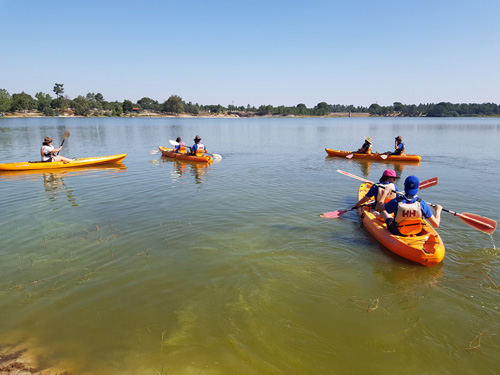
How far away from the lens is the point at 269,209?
985cm

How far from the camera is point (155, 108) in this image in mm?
163125

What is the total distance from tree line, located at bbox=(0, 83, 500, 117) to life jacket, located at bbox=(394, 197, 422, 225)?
434 ft

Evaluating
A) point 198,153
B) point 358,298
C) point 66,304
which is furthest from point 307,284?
point 198,153

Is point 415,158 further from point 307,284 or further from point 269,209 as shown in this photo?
point 307,284

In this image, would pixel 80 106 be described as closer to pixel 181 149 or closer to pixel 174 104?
pixel 174 104

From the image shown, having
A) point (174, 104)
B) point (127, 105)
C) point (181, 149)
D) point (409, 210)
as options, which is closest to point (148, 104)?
point (127, 105)

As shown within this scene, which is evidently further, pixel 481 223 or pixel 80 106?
pixel 80 106

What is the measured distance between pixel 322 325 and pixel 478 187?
39.8ft

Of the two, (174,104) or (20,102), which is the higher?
(174,104)

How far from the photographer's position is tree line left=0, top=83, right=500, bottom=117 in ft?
384

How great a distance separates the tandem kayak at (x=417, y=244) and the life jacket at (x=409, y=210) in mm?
409

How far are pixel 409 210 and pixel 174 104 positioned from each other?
15309 cm

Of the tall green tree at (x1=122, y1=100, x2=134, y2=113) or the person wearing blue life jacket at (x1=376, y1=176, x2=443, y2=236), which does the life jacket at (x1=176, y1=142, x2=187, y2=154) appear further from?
the tall green tree at (x1=122, y1=100, x2=134, y2=113)

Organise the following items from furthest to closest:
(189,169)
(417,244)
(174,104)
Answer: (174,104) < (189,169) < (417,244)
